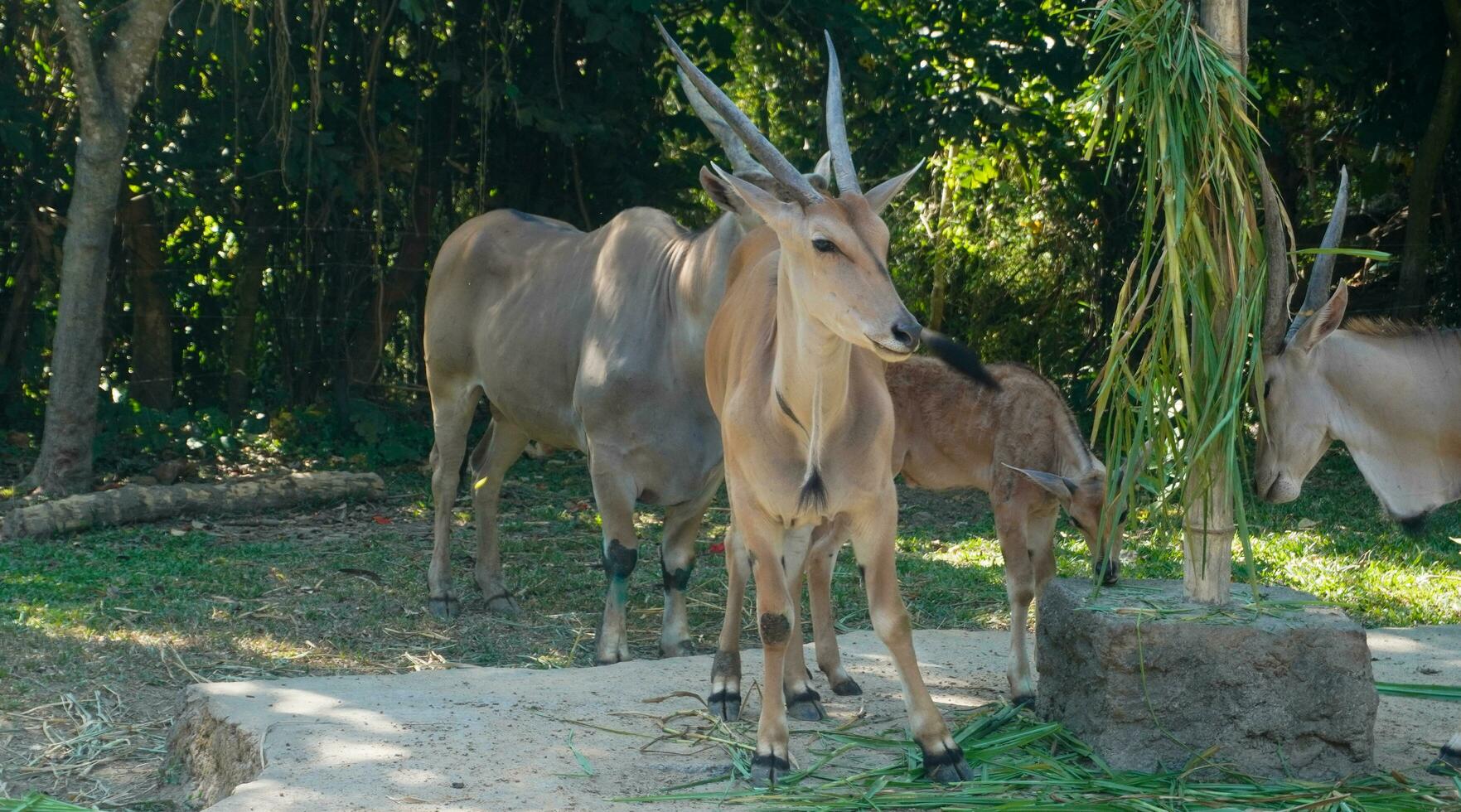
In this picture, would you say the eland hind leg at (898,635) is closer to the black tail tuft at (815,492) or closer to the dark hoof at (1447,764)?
the black tail tuft at (815,492)

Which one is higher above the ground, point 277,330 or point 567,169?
point 567,169

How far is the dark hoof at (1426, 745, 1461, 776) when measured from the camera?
3.90 metres

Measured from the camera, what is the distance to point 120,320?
982 centimetres

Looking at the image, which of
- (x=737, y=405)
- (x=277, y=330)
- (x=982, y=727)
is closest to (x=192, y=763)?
(x=737, y=405)

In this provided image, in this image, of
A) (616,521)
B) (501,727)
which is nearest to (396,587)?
(616,521)

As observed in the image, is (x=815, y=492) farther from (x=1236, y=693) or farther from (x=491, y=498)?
(x=491, y=498)

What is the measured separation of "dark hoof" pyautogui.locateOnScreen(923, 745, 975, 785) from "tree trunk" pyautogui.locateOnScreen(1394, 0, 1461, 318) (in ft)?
21.4

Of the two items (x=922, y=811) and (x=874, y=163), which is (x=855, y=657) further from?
(x=874, y=163)

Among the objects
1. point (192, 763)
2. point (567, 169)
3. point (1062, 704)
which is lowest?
point (192, 763)

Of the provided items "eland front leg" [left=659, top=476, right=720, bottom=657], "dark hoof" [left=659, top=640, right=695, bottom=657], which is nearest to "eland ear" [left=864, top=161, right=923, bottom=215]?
"eland front leg" [left=659, top=476, right=720, bottom=657]

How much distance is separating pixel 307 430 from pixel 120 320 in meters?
1.53

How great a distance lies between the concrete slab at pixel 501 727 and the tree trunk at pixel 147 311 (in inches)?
219

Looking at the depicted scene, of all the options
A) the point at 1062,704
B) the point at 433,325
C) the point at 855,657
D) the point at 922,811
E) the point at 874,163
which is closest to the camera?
the point at 922,811

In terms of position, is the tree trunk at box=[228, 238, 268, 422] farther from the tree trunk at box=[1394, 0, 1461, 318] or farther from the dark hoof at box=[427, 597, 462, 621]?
the tree trunk at box=[1394, 0, 1461, 318]
